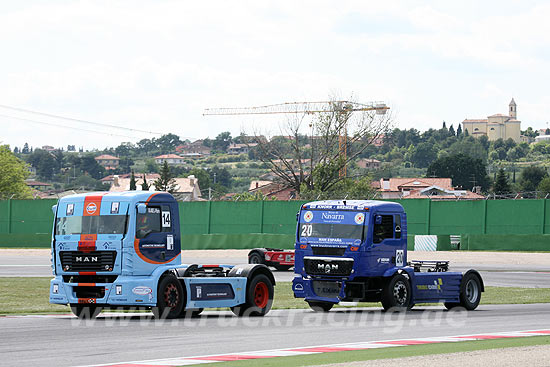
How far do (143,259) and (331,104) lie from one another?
70.7 metres

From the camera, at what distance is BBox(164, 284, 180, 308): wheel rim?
58.4ft

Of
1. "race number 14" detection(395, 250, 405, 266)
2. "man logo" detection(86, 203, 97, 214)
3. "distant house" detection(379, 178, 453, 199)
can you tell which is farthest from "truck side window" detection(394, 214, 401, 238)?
"distant house" detection(379, 178, 453, 199)

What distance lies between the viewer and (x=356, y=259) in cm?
1989

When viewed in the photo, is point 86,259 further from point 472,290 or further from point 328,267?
point 472,290

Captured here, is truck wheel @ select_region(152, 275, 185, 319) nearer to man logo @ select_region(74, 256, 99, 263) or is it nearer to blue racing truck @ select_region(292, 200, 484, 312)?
man logo @ select_region(74, 256, 99, 263)

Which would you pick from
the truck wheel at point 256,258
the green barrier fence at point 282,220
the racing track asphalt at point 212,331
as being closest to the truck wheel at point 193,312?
the racing track asphalt at point 212,331

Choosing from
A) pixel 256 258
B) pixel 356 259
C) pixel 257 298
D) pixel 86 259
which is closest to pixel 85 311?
pixel 86 259

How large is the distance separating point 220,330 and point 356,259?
15.8 ft

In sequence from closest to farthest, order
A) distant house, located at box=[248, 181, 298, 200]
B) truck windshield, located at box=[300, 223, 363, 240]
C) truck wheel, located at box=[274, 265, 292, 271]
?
truck windshield, located at box=[300, 223, 363, 240] < truck wheel, located at box=[274, 265, 292, 271] < distant house, located at box=[248, 181, 298, 200]

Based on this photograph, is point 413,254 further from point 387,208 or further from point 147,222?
point 147,222

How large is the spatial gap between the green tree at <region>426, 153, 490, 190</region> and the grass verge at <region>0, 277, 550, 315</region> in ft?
501

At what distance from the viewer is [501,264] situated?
144ft

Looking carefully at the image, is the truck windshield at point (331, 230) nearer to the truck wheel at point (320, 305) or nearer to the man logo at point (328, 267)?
the man logo at point (328, 267)

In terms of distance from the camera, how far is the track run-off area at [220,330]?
12859 millimetres
